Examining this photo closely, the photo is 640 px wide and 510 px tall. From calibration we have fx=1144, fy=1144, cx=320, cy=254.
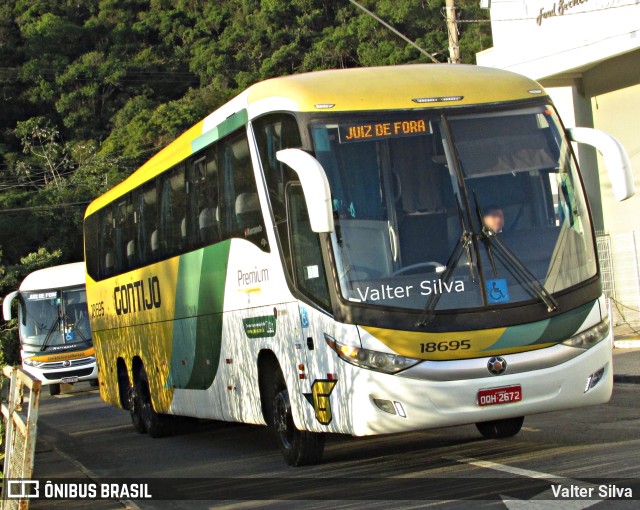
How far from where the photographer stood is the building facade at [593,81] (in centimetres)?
2398

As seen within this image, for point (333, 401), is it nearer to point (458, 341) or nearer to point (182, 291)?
point (458, 341)

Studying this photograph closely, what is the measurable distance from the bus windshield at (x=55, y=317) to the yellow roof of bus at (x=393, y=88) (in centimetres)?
1941

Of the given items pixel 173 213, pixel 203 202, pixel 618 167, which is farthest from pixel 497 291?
pixel 173 213

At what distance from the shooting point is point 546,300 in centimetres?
944

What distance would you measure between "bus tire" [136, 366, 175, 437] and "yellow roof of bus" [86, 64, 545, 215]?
6.90 meters

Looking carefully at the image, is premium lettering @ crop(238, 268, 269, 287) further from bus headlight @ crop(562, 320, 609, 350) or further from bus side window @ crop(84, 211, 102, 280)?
bus side window @ crop(84, 211, 102, 280)

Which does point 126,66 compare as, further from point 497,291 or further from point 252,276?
point 497,291

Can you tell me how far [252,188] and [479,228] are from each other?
2568 mm

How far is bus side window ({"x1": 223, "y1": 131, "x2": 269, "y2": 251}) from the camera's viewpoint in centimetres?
1100

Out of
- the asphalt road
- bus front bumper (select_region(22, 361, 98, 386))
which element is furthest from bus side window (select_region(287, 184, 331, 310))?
bus front bumper (select_region(22, 361, 98, 386))

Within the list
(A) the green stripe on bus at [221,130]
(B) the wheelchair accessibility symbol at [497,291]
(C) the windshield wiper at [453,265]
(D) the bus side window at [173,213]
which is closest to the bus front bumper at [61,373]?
(D) the bus side window at [173,213]

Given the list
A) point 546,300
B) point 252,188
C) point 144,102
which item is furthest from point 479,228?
point 144,102

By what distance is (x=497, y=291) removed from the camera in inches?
369

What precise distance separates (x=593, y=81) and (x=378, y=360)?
718 inches
